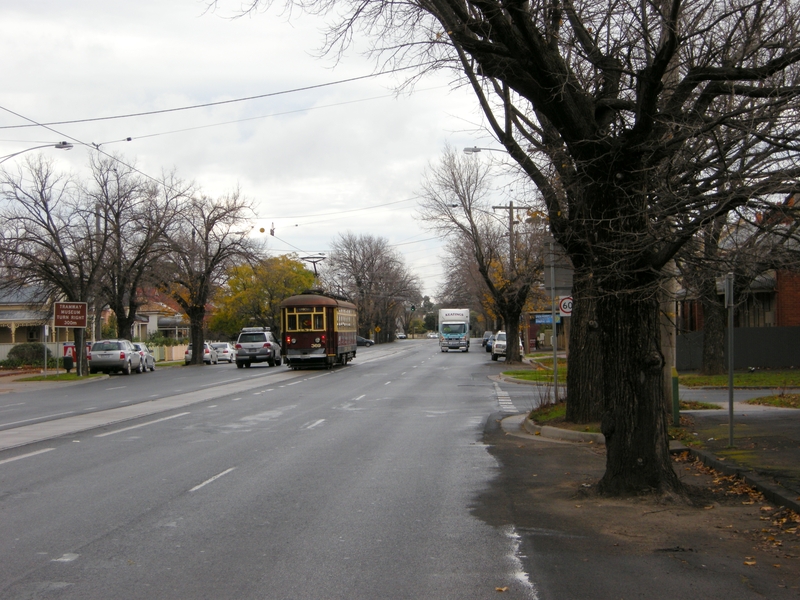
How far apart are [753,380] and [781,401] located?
25.6 ft

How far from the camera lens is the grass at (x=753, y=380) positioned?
82.6ft

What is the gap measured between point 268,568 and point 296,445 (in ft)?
22.9

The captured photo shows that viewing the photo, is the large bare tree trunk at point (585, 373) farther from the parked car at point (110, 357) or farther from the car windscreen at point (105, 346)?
the car windscreen at point (105, 346)

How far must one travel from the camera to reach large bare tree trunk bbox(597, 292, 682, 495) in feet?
28.2

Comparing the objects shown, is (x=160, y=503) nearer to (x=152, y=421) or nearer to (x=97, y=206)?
(x=152, y=421)

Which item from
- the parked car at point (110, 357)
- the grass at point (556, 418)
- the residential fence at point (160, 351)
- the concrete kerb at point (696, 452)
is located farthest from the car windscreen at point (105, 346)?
the grass at point (556, 418)

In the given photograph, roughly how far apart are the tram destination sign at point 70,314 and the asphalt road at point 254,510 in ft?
56.5

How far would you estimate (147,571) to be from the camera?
20.4 ft

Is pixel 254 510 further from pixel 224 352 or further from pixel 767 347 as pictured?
pixel 224 352

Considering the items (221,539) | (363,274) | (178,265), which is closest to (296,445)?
(221,539)

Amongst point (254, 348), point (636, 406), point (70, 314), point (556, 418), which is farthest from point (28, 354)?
point (636, 406)

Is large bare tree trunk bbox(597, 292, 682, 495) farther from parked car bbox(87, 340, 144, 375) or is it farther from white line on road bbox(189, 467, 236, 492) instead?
parked car bbox(87, 340, 144, 375)

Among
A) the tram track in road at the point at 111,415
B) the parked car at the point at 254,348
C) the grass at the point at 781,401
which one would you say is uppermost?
the parked car at the point at 254,348

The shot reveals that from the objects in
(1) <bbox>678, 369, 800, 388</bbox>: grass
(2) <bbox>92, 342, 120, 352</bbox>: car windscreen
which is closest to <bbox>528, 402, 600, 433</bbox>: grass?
(1) <bbox>678, 369, 800, 388</bbox>: grass
